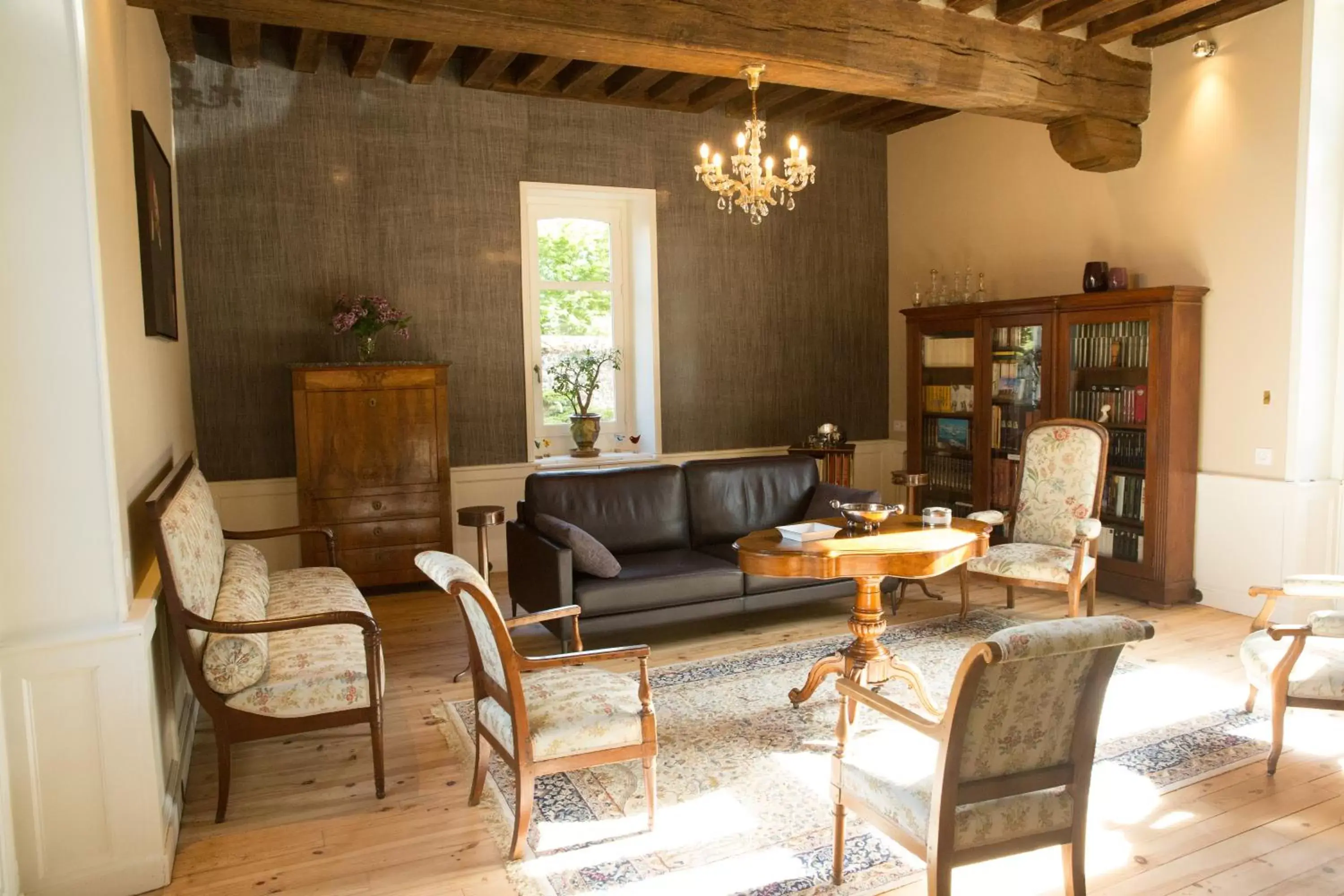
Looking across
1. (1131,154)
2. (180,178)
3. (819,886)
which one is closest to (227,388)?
(180,178)

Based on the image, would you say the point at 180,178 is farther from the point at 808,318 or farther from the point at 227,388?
the point at 808,318

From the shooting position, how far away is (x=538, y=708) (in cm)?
298

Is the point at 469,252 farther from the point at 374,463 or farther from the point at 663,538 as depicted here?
the point at 663,538

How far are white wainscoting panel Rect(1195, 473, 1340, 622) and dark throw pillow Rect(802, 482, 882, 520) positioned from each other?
197 centimetres

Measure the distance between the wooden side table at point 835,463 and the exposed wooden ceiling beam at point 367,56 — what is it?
391cm

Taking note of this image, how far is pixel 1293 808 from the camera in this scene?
10.4 ft

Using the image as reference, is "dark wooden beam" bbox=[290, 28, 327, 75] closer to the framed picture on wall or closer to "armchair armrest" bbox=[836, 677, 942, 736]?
the framed picture on wall

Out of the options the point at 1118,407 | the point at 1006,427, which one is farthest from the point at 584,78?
the point at 1118,407

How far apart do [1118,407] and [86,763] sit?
5.46 meters

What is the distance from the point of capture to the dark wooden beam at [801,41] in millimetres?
4023

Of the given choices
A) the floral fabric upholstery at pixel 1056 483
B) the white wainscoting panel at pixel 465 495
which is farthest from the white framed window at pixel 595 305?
the floral fabric upholstery at pixel 1056 483

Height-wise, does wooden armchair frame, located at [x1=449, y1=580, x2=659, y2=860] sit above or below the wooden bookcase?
below

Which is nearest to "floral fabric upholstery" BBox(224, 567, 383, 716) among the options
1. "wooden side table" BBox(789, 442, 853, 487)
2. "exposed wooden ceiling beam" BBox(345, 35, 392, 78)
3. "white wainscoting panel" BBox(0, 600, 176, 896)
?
"white wainscoting panel" BBox(0, 600, 176, 896)

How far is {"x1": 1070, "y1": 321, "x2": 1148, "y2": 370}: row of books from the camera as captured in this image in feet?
18.4
